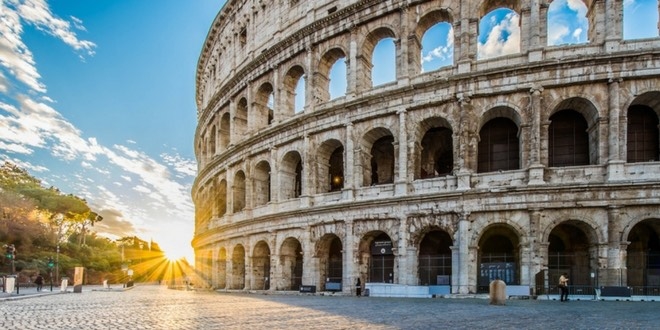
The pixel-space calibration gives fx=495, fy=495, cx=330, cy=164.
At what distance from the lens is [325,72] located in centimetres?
2417

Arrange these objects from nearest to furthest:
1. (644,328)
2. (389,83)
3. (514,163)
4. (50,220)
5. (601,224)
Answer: (644,328) < (601,224) < (514,163) < (389,83) < (50,220)

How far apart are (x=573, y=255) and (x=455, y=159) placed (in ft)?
18.3

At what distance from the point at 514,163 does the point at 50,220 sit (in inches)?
2128

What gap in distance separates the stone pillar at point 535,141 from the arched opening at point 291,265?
36.5ft

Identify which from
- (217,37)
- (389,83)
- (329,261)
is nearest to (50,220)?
(217,37)

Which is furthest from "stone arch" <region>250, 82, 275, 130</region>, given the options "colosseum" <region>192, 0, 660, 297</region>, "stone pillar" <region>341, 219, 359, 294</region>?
"stone pillar" <region>341, 219, 359, 294</region>

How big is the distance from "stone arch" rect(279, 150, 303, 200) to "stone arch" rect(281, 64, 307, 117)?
2.20 metres

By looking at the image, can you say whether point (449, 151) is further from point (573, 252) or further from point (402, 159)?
point (573, 252)

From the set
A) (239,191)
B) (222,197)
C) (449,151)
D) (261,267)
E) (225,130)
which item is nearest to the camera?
(449,151)

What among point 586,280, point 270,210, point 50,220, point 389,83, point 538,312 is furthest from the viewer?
point 50,220

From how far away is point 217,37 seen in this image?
3422 centimetres

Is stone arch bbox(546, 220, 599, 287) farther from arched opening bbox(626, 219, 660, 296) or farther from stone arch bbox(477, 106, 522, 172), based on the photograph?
stone arch bbox(477, 106, 522, 172)

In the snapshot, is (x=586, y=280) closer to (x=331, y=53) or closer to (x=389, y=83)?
(x=389, y=83)

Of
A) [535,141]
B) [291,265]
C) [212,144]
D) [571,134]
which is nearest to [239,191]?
[291,265]
